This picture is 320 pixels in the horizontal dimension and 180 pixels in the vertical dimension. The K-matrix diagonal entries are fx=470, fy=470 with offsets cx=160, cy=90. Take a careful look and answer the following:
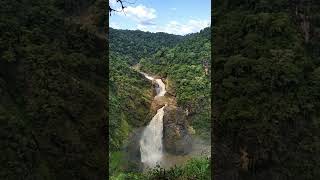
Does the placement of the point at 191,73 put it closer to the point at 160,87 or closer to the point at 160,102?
the point at 160,87

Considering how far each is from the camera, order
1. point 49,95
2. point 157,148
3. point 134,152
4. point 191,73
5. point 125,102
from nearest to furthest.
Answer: point 49,95, point 134,152, point 157,148, point 125,102, point 191,73

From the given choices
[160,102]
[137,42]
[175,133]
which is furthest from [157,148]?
[137,42]

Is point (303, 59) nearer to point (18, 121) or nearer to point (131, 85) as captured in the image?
point (18, 121)

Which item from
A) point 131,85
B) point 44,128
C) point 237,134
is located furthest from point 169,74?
point 44,128

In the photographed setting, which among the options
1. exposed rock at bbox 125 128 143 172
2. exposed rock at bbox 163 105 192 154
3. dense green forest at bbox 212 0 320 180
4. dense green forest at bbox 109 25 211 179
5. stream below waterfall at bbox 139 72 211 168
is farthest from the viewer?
exposed rock at bbox 163 105 192 154

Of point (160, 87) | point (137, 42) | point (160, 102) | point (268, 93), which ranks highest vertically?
point (137, 42)

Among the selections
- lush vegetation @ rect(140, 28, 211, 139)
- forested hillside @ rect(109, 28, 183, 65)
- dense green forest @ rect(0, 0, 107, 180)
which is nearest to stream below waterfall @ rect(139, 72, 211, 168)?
lush vegetation @ rect(140, 28, 211, 139)

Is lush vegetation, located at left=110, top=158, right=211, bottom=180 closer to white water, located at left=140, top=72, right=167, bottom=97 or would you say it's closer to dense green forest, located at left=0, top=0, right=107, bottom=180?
dense green forest, located at left=0, top=0, right=107, bottom=180
